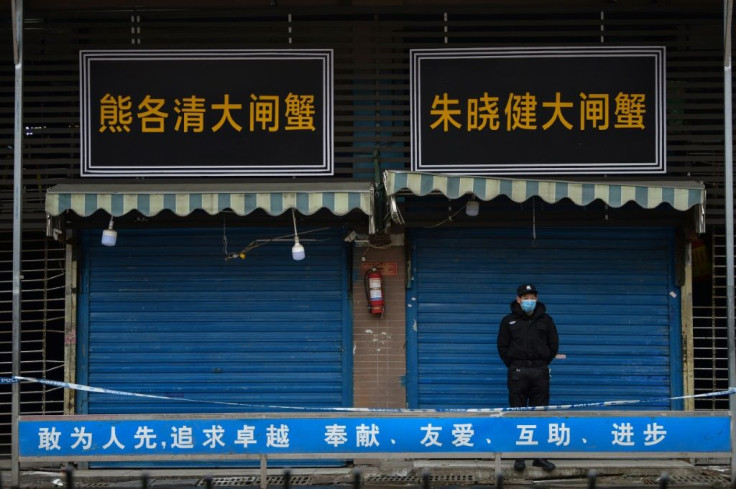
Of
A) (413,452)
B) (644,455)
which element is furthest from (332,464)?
(644,455)

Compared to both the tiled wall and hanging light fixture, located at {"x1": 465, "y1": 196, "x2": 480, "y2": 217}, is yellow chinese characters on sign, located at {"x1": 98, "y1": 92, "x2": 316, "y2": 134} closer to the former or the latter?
the tiled wall

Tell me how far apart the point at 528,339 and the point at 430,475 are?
1.77m

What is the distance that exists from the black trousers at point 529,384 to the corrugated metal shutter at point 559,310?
0.88 m

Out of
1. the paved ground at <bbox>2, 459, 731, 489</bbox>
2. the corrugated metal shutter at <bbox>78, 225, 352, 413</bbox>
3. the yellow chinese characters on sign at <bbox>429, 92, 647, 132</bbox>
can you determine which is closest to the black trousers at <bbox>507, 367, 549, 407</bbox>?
the paved ground at <bbox>2, 459, 731, 489</bbox>

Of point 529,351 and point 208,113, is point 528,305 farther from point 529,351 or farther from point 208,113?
point 208,113

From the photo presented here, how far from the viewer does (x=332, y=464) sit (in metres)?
10.1

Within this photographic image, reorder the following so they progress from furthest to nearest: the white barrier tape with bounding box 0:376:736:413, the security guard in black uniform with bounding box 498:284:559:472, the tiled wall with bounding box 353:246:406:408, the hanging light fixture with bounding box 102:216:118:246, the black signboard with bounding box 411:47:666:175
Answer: the tiled wall with bounding box 353:246:406:408
the black signboard with bounding box 411:47:666:175
the hanging light fixture with bounding box 102:216:118:246
the security guard in black uniform with bounding box 498:284:559:472
the white barrier tape with bounding box 0:376:736:413

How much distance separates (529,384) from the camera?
9305 millimetres

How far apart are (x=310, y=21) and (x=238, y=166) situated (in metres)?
1.93

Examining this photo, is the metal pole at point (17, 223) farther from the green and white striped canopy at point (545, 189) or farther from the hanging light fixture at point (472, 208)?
the hanging light fixture at point (472, 208)

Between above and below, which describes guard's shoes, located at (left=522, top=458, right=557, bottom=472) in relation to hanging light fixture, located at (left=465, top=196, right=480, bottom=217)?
below

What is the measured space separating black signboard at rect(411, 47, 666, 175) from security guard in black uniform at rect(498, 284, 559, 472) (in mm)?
1638

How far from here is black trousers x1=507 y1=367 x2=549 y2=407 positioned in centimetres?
927

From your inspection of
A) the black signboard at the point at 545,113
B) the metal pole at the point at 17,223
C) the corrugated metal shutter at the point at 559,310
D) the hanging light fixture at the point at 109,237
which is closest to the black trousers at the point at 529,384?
the corrugated metal shutter at the point at 559,310
